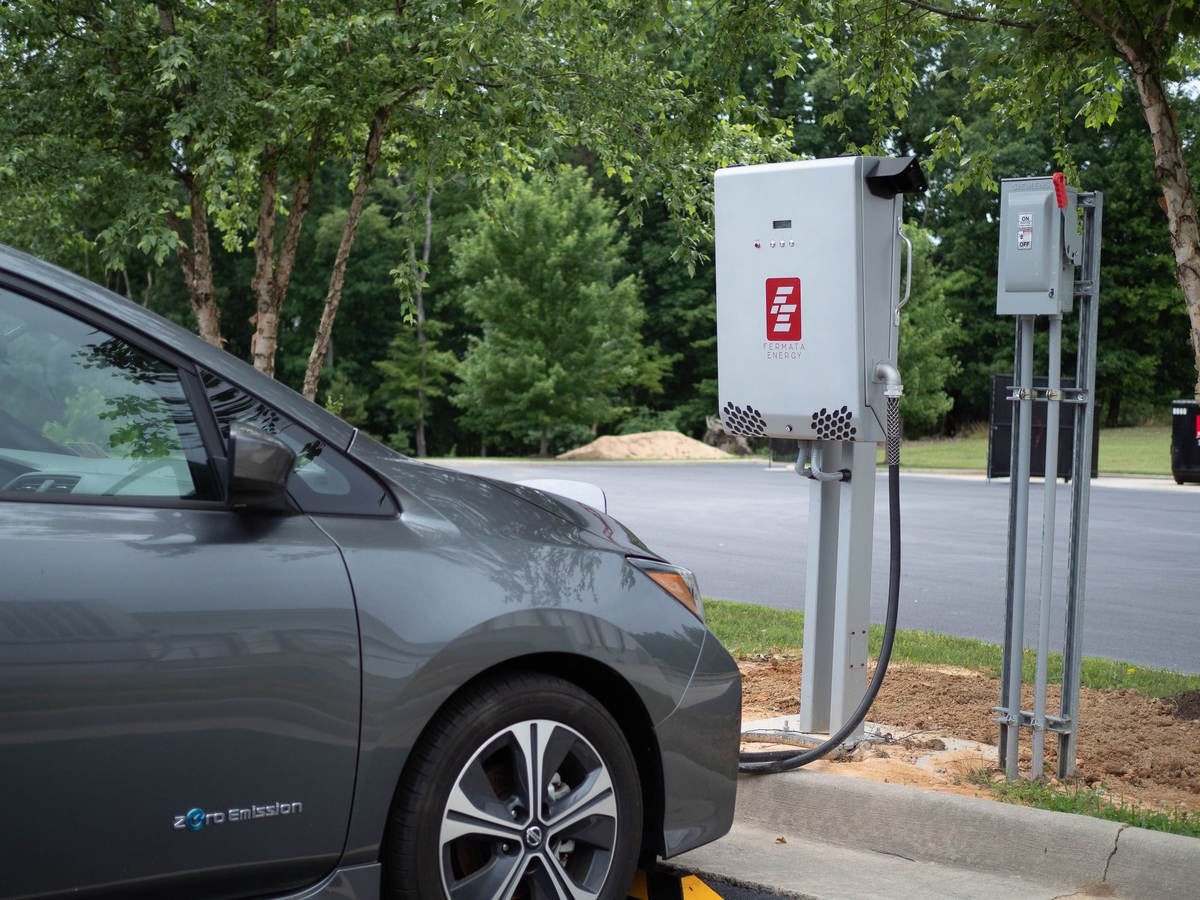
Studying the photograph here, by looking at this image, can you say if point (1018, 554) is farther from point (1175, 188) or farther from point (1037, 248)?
point (1175, 188)

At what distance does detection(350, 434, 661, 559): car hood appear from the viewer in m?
3.14

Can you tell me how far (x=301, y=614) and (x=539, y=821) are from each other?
0.80 metres

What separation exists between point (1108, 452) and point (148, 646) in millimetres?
41380

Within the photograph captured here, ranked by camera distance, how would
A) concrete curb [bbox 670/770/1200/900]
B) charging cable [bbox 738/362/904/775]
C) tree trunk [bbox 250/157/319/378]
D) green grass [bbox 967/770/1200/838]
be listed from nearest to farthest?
concrete curb [bbox 670/770/1200/900] < green grass [bbox 967/770/1200/838] < charging cable [bbox 738/362/904/775] < tree trunk [bbox 250/157/319/378]

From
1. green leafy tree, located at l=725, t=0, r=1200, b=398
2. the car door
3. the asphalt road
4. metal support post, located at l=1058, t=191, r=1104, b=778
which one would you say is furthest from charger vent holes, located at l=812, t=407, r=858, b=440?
the asphalt road

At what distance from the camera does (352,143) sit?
12320 mm

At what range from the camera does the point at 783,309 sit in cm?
493

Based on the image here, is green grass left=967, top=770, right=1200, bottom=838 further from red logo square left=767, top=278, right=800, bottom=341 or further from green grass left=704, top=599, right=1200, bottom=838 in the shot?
red logo square left=767, top=278, right=800, bottom=341

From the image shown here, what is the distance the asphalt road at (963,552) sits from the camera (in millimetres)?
9250

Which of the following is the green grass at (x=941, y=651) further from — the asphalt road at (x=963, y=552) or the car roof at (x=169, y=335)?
the car roof at (x=169, y=335)

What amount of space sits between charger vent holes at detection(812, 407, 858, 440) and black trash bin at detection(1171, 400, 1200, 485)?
7460mm

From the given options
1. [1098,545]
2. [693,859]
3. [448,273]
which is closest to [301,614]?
[693,859]

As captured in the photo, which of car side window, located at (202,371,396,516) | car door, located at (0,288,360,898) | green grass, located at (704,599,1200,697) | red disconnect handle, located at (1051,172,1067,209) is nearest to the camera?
car door, located at (0,288,360,898)

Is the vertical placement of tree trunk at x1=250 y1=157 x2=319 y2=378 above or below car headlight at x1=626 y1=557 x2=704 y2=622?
above
